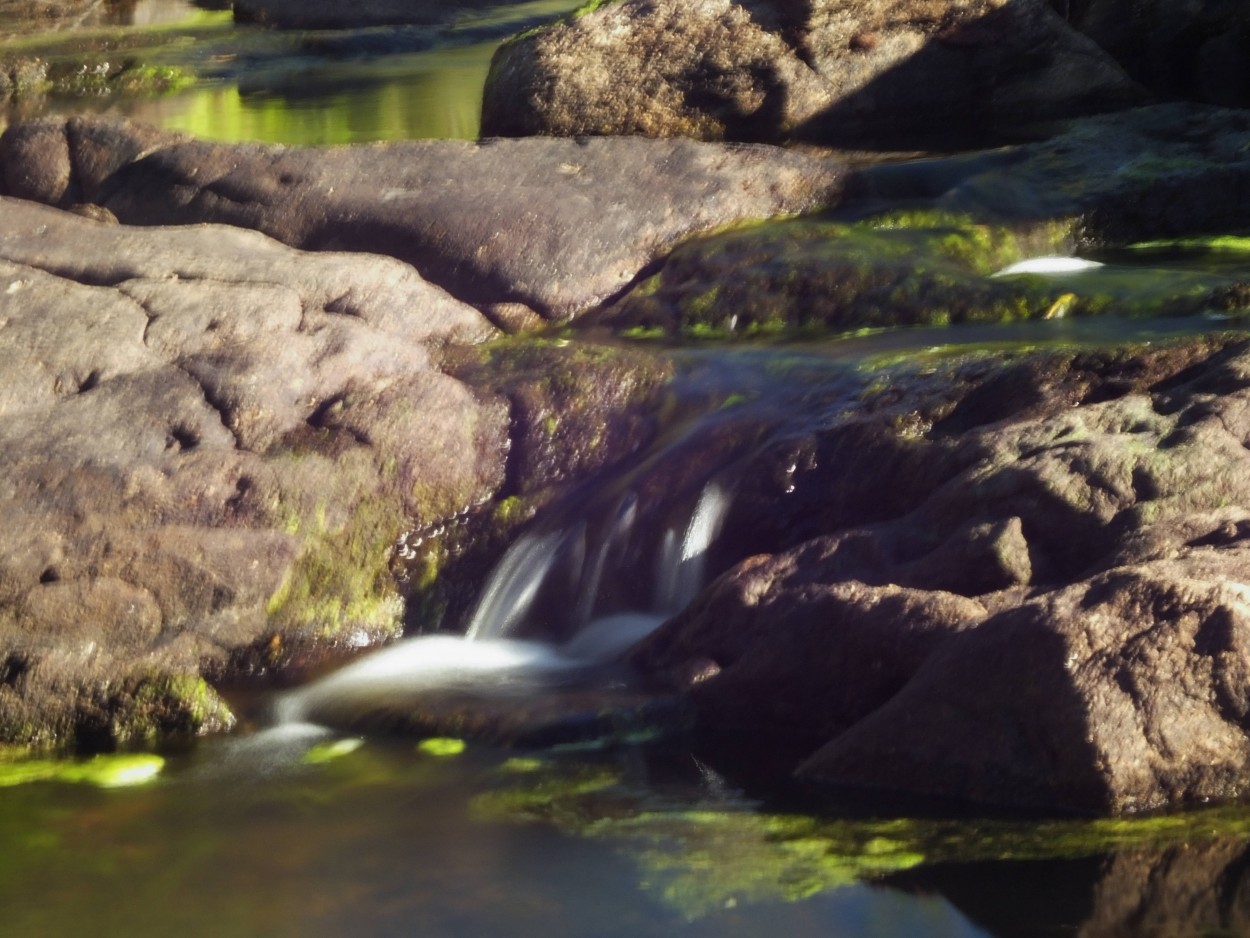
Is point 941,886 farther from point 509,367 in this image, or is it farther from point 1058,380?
point 509,367

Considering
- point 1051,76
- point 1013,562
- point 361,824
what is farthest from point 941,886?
A: point 1051,76

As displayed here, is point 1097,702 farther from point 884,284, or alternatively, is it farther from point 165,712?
point 884,284

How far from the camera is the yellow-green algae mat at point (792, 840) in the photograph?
4.52 metres

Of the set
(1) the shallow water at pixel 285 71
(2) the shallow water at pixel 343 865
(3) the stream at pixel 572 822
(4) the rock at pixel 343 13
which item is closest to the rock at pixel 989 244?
(3) the stream at pixel 572 822

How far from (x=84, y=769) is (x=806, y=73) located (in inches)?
330

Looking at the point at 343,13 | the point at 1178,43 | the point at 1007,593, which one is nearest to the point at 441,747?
the point at 1007,593

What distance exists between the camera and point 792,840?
4816 millimetres

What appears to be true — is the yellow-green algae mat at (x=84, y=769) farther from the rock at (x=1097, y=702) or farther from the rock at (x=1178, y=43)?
the rock at (x=1178, y=43)

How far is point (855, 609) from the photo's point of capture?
18.2 ft

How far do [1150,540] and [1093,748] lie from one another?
0.96m

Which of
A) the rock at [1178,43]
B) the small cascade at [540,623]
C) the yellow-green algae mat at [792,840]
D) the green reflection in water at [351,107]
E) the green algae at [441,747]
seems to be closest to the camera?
the yellow-green algae mat at [792,840]

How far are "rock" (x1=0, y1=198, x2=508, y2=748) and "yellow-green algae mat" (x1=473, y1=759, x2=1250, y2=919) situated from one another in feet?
6.40

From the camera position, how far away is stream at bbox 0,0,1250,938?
14.4ft

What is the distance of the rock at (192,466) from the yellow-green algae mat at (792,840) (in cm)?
195
